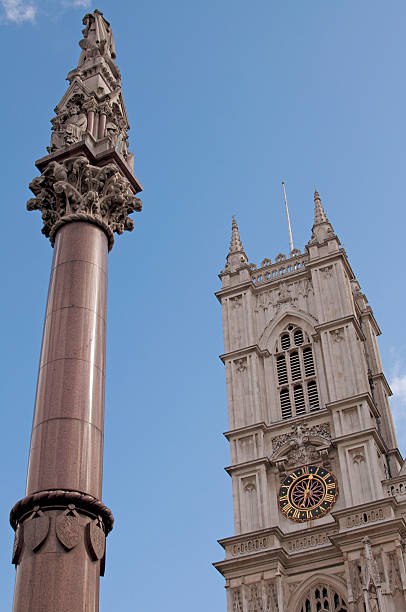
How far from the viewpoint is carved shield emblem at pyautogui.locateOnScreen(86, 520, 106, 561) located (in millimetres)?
11961

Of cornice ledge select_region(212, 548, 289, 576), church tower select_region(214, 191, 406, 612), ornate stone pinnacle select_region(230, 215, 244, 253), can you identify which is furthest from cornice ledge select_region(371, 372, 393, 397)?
cornice ledge select_region(212, 548, 289, 576)

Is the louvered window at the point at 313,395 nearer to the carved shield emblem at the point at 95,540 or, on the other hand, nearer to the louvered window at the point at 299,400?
the louvered window at the point at 299,400

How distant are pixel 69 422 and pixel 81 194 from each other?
465 centimetres

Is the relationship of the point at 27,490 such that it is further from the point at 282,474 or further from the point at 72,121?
the point at 282,474

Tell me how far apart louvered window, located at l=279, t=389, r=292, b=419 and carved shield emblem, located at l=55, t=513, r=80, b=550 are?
33564 millimetres

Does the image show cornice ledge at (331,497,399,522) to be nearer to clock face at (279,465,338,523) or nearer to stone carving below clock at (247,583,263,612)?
clock face at (279,465,338,523)

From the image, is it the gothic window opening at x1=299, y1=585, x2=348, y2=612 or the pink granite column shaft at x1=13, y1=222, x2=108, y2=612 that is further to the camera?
the gothic window opening at x1=299, y1=585, x2=348, y2=612

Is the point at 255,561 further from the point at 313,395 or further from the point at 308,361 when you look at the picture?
the point at 308,361

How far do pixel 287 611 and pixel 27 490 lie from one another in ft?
91.1

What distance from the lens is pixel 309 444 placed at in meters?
43.0

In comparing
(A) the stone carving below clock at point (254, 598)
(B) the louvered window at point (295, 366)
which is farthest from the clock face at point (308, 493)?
(B) the louvered window at point (295, 366)

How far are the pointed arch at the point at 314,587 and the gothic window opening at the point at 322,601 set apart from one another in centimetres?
5

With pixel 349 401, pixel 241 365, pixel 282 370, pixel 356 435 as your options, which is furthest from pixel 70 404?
pixel 241 365

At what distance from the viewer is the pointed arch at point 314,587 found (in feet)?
123
